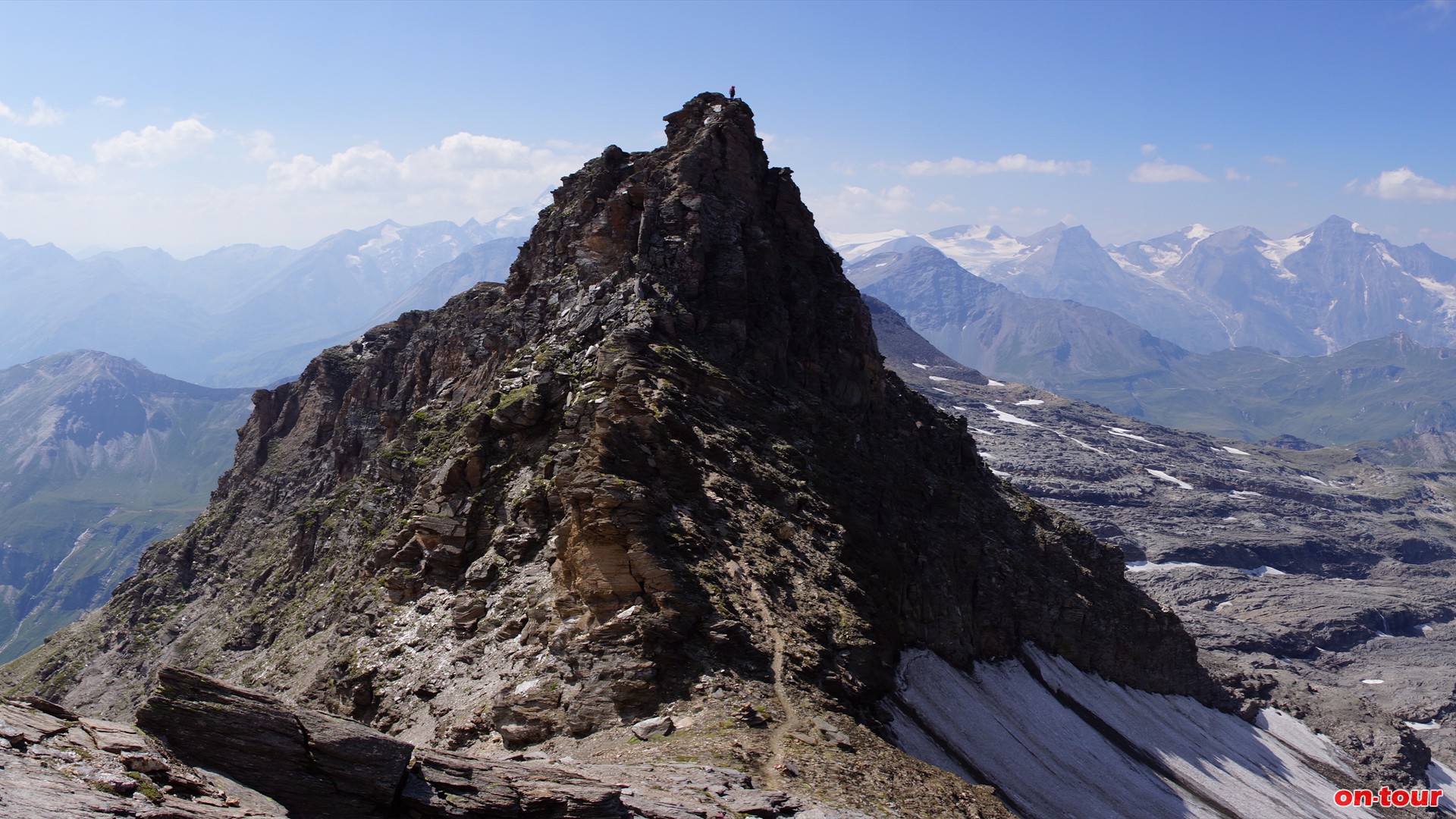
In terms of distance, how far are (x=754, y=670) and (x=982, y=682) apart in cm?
3061

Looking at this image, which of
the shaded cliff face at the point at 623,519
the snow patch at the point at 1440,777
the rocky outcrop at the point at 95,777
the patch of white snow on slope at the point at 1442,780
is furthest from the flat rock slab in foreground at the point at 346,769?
A: the snow patch at the point at 1440,777

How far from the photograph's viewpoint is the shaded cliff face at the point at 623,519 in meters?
36.5

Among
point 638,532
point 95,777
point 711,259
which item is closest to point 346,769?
point 95,777

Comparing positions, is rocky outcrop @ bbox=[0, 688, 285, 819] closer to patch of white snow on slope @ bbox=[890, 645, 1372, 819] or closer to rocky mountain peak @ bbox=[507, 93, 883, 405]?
patch of white snow on slope @ bbox=[890, 645, 1372, 819]

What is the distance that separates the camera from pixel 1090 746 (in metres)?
64.1

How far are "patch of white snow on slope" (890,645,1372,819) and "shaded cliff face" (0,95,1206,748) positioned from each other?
8.98 feet

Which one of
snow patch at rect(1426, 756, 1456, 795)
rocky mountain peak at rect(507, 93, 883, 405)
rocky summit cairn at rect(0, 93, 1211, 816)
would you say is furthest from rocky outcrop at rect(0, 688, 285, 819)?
snow patch at rect(1426, 756, 1456, 795)

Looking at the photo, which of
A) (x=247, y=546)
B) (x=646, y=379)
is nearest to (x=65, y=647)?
(x=247, y=546)

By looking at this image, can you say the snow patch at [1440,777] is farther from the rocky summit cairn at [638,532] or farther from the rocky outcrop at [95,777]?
the rocky outcrop at [95,777]

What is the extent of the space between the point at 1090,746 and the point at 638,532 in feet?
144

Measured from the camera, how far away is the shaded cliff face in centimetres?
3650

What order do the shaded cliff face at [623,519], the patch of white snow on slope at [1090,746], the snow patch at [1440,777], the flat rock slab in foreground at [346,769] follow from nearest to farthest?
the flat rock slab in foreground at [346,769] < the shaded cliff face at [623,519] < the patch of white snow on slope at [1090,746] < the snow patch at [1440,777]

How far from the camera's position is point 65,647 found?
89.1 meters

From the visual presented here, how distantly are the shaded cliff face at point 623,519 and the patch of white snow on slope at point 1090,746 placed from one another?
2.74m
